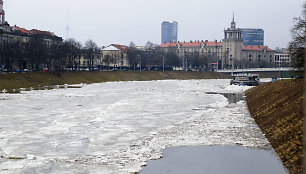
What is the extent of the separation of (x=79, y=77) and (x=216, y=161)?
288 feet

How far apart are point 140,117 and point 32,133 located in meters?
10.8

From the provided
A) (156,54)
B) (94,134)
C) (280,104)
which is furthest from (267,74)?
(94,134)

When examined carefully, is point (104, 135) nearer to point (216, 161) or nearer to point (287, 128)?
point (216, 161)

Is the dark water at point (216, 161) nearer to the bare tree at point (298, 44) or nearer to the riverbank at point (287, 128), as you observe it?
the riverbank at point (287, 128)

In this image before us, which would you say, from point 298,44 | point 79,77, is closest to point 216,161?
point 298,44

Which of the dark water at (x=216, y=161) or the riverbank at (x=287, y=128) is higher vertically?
the riverbank at (x=287, y=128)

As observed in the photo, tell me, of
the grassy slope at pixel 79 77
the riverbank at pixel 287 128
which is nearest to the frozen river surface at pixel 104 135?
the riverbank at pixel 287 128

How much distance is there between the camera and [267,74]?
184375 millimetres

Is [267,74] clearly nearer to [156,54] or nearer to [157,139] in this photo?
[156,54]

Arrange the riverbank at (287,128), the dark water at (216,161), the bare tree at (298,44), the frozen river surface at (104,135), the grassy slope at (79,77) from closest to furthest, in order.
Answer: the dark water at (216,161) → the frozen river surface at (104,135) → the riverbank at (287,128) → the bare tree at (298,44) → the grassy slope at (79,77)

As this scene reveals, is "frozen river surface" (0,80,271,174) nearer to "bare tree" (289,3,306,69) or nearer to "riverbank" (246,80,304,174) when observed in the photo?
"riverbank" (246,80,304,174)

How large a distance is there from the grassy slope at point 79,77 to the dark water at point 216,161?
53.5 metres

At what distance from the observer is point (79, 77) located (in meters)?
103

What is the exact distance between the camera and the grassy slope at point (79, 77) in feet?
247
